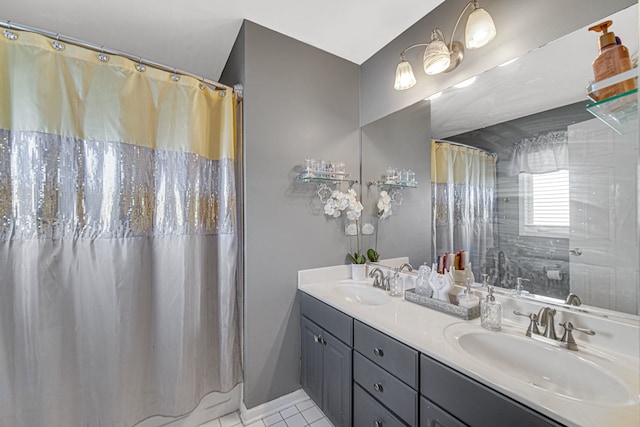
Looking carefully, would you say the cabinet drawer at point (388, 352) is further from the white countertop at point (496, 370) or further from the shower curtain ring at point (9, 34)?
the shower curtain ring at point (9, 34)

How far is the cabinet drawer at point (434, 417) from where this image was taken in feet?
2.65

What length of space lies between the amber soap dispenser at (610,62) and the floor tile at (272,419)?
215cm

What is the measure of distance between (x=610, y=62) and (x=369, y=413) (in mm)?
1598

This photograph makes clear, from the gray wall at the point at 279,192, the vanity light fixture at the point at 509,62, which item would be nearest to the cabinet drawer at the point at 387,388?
the gray wall at the point at 279,192

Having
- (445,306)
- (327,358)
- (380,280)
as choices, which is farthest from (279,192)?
(445,306)

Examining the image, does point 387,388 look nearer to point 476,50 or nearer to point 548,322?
point 548,322

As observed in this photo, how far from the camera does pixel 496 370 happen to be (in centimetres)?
76

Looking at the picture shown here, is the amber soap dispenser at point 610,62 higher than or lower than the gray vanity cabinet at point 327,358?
higher

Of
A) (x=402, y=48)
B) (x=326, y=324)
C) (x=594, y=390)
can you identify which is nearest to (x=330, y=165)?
(x=402, y=48)

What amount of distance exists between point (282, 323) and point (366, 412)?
0.71 metres

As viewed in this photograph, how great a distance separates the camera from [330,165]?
177cm

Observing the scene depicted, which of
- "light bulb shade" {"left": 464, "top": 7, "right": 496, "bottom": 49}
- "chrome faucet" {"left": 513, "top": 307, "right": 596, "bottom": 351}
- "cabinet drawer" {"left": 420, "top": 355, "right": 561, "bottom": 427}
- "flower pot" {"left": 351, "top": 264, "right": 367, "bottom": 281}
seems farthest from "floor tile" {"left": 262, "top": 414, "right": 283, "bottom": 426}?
"light bulb shade" {"left": 464, "top": 7, "right": 496, "bottom": 49}

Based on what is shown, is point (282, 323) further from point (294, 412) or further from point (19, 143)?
point (19, 143)

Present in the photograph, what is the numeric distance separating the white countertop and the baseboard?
0.76m
